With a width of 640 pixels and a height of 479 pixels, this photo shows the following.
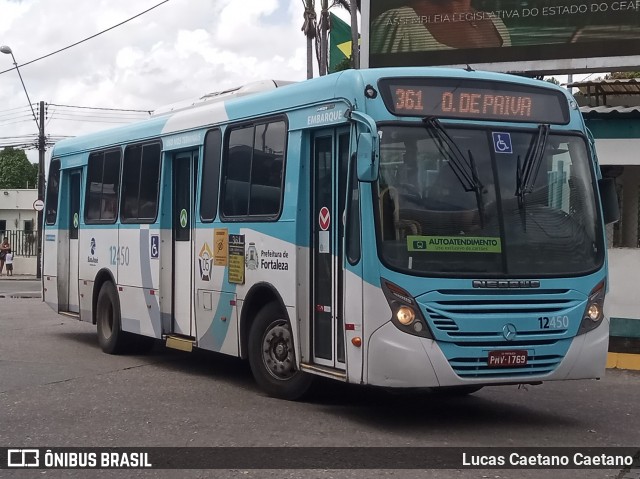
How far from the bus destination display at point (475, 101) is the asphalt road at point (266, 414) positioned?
2.80 meters

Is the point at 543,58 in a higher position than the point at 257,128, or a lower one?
higher

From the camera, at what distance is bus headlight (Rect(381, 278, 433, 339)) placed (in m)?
8.30

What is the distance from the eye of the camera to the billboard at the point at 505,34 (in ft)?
59.2

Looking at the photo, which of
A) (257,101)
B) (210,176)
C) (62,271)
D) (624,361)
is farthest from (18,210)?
(257,101)

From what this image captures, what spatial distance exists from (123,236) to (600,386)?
258 inches

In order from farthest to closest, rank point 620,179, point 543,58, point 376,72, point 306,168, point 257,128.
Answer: point 543,58 → point 620,179 → point 257,128 → point 306,168 → point 376,72

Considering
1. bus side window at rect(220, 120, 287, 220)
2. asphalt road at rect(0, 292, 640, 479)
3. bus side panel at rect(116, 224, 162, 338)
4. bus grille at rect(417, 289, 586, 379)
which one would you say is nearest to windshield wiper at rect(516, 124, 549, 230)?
bus grille at rect(417, 289, 586, 379)

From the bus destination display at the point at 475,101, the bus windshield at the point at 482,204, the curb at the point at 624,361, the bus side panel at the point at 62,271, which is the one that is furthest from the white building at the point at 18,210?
the bus windshield at the point at 482,204

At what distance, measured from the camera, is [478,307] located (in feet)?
27.8

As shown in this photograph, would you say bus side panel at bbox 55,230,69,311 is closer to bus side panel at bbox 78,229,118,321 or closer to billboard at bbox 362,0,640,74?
bus side panel at bbox 78,229,118,321

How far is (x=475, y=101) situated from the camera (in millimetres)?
9023

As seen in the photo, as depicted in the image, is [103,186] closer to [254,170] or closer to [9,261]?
[254,170]

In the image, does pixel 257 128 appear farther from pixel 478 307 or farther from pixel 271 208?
pixel 478 307

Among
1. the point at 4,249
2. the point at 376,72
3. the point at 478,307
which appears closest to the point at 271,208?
the point at 376,72
